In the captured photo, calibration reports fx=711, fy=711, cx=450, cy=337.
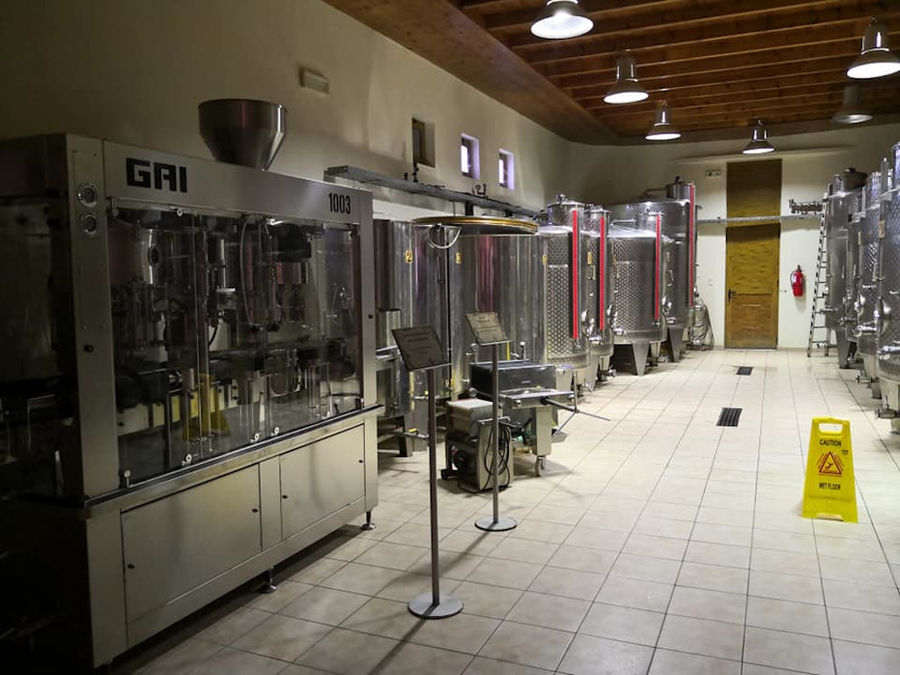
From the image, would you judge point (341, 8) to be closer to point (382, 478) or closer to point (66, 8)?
point (66, 8)

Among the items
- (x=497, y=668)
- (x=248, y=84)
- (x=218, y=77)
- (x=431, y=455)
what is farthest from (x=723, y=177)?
(x=497, y=668)

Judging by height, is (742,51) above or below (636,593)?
above

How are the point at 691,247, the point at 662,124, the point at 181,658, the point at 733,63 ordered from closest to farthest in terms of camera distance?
the point at 181,658 < the point at 733,63 < the point at 662,124 < the point at 691,247

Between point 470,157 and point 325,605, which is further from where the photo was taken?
point 470,157

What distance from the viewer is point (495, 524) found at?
4008 millimetres

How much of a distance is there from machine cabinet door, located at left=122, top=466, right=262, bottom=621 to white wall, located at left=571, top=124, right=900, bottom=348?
34.4 ft

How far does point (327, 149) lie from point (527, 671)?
4.21 m

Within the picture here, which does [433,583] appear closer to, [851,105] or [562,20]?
[562,20]

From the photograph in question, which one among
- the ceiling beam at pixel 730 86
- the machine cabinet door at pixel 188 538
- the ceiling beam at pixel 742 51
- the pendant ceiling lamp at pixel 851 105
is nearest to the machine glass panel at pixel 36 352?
the machine cabinet door at pixel 188 538

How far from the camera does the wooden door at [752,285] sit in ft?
39.9

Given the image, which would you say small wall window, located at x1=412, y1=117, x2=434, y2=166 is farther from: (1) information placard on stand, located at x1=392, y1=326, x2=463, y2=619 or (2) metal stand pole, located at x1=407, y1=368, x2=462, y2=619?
(2) metal stand pole, located at x1=407, y1=368, x2=462, y2=619

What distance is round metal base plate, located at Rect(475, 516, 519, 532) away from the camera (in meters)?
3.96

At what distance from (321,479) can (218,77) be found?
8.61 feet

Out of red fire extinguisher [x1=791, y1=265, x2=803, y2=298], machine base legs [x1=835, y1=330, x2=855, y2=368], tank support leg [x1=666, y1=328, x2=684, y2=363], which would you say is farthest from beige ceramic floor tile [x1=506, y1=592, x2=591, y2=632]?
red fire extinguisher [x1=791, y1=265, x2=803, y2=298]
